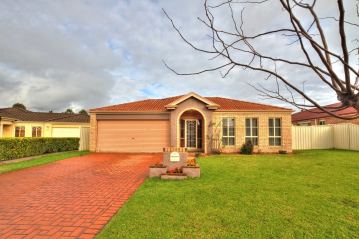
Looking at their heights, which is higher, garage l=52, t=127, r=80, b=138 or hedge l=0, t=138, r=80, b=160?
garage l=52, t=127, r=80, b=138

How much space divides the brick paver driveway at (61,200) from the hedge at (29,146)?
196 inches

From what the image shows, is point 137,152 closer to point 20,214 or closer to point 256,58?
point 20,214

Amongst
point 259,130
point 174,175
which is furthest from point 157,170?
point 259,130

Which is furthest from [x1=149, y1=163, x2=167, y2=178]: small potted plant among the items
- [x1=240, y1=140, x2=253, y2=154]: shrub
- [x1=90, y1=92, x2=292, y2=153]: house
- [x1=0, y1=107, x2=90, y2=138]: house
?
[x1=0, y1=107, x2=90, y2=138]: house

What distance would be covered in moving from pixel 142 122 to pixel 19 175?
387 inches

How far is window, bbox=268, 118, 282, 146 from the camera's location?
59.1 feet

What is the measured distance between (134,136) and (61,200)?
12257mm

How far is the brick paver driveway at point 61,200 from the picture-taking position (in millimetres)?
4430

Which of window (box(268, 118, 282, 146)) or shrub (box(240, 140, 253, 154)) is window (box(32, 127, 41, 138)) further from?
window (box(268, 118, 282, 146))

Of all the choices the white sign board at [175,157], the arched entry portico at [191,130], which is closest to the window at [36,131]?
the arched entry portico at [191,130]

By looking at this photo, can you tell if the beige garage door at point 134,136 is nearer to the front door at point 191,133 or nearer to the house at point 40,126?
the front door at point 191,133

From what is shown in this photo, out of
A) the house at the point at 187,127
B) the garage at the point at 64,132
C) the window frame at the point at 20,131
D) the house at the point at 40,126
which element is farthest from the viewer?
the garage at the point at 64,132

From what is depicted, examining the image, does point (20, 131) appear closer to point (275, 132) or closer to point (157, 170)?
point (157, 170)

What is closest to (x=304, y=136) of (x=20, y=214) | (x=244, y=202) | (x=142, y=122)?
(x=142, y=122)
